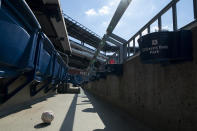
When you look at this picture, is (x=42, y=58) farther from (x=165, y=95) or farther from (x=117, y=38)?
(x=165, y=95)

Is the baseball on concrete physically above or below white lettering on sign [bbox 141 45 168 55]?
below

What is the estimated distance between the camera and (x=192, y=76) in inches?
98.7

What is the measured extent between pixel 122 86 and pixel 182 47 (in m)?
4.00

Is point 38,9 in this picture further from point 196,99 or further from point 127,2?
point 196,99

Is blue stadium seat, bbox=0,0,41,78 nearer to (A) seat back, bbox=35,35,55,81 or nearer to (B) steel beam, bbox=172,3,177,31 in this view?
(A) seat back, bbox=35,35,55,81

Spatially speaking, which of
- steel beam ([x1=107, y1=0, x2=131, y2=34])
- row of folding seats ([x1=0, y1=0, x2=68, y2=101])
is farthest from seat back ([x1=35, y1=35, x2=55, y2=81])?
steel beam ([x1=107, y1=0, x2=131, y2=34])

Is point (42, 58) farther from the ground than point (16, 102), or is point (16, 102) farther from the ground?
Answer: point (42, 58)

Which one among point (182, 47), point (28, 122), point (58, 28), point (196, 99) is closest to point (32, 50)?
point (28, 122)

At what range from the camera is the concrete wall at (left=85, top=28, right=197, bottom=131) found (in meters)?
2.52

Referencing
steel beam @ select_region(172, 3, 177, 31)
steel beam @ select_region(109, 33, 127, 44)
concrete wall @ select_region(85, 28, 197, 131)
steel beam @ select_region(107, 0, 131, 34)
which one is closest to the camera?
concrete wall @ select_region(85, 28, 197, 131)

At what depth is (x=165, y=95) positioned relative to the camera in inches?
127

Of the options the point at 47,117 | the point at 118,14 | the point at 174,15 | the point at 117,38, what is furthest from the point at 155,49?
the point at 117,38

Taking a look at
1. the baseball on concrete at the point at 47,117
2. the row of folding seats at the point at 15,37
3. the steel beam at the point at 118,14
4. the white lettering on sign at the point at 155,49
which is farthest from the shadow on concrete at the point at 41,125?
the steel beam at the point at 118,14

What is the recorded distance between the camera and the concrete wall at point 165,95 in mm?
2523
